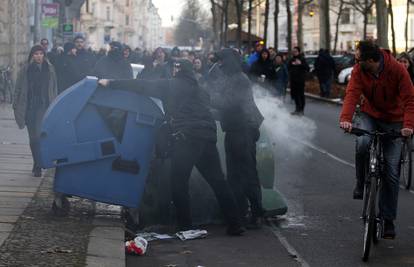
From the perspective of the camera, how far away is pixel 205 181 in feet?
32.6

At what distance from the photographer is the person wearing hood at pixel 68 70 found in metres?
18.2

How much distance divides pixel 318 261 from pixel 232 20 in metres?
96.2

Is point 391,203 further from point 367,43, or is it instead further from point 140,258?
point 140,258

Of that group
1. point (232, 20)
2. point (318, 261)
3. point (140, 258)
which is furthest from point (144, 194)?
point (232, 20)

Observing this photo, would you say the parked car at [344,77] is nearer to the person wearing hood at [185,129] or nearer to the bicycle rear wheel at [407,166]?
the bicycle rear wheel at [407,166]

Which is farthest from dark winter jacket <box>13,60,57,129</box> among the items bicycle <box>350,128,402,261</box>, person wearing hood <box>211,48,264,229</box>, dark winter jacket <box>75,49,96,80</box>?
dark winter jacket <box>75,49,96,80</box>

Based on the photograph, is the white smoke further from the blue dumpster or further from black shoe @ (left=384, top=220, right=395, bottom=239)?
black shoe @ (left=384, top=220, right=395, bottom=239)

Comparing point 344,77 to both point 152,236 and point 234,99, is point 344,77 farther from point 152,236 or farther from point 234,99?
point 152,236

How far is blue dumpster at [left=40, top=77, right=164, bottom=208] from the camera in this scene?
895 cm

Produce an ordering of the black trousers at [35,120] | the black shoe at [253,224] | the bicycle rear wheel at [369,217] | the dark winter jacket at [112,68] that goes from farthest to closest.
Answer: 1. the dark winter jacket at [112,68]
2. the black trousers at [35,120]
3. the black shoe at [253,224]
4. the bicycle rear wheel at [369,217]

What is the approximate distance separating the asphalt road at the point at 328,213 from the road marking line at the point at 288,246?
4 centimetres

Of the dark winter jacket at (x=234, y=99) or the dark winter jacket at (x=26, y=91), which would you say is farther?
the dark winter jacket at (x=26, y=91)

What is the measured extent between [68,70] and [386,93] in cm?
1053

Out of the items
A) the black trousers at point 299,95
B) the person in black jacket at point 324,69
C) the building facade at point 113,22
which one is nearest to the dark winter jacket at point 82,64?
the black trousers at point 299,95
